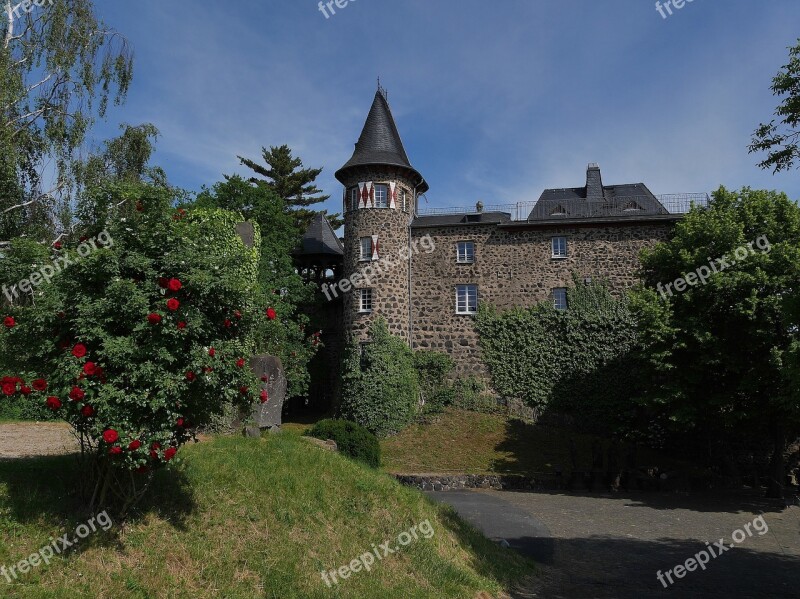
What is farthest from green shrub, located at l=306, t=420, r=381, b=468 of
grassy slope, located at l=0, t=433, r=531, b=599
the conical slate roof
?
the conical slate roof

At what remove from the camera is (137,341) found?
228 inches

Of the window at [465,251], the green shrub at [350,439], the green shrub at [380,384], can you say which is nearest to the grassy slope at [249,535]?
the green shrub at [350,439]

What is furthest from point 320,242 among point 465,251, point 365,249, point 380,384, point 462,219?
point 380,384

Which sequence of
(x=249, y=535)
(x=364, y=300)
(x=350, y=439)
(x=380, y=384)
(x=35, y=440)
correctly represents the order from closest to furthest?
(x=249, y=535) < (x=35, y=440) < (x=350, y=439) < (x=380, y=384) < (x=364, y=300)

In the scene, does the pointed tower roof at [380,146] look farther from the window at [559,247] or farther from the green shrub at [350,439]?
the green shrub at [350,439]

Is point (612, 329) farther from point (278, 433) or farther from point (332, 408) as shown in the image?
point (278, 433)

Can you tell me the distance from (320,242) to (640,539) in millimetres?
22438

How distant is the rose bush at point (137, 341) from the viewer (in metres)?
5.47

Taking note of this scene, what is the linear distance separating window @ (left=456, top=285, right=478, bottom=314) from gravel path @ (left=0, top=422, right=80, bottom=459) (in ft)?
58.0

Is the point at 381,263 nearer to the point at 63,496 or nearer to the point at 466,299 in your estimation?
the point at 466,299

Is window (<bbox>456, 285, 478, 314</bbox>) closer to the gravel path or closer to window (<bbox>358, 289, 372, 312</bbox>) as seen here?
window (<bbox>358, 289, 372, 312</bbox>)

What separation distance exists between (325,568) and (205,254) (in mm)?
4123

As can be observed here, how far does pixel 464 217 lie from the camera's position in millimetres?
28812

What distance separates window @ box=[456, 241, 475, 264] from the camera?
28141 millimetres
